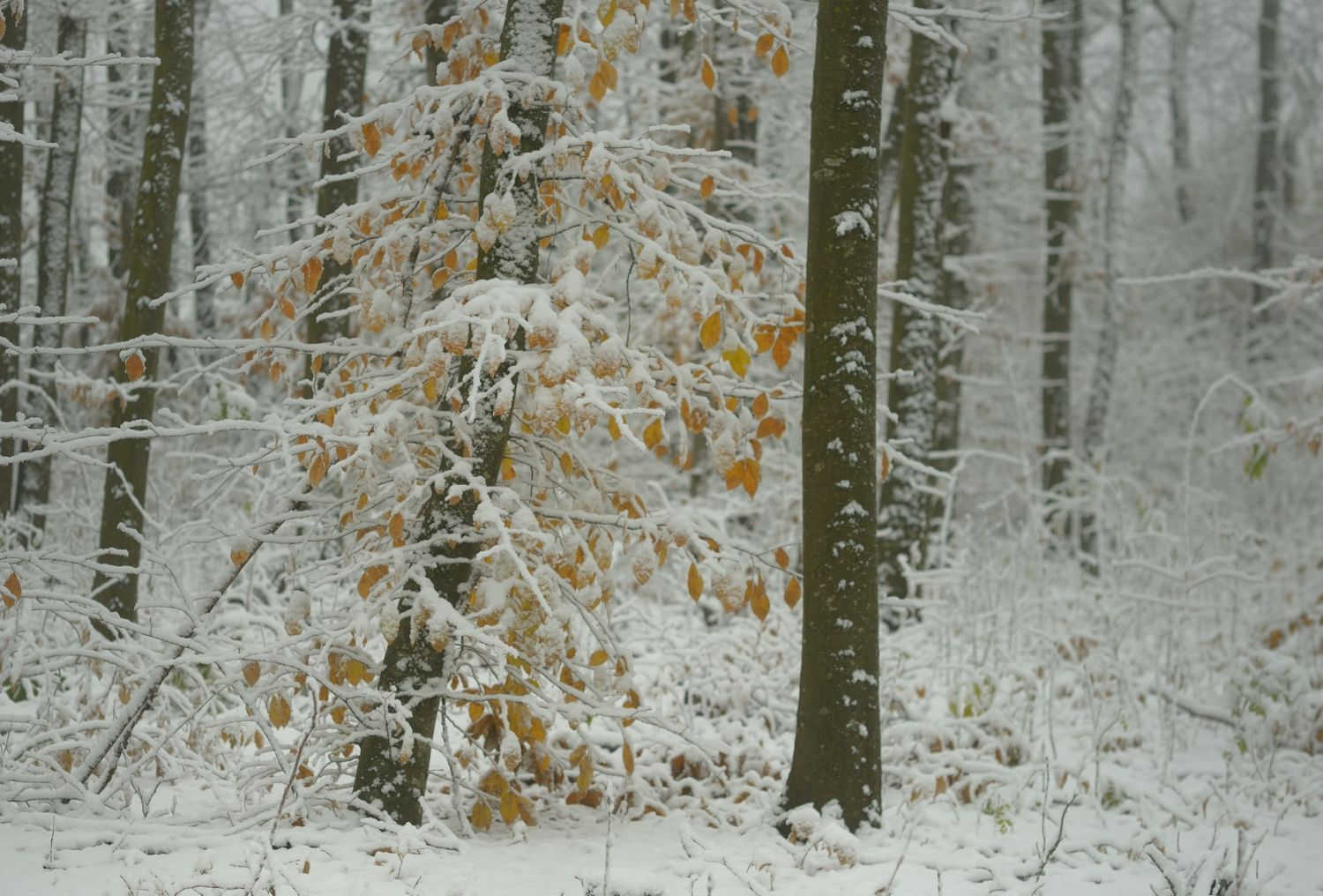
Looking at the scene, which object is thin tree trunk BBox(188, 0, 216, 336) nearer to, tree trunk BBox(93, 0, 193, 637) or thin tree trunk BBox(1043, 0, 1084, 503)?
tree trunk BBox(93, 0, 193, 637)

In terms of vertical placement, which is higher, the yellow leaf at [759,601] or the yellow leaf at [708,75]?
the yellow leaf at [708,75]

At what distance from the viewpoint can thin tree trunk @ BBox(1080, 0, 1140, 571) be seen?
1399 cm

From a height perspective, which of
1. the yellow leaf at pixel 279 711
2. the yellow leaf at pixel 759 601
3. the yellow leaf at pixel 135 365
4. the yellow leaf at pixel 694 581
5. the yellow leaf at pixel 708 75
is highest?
the yellow leaf at pixel 708 75

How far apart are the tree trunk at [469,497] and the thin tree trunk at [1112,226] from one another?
11.0 meters

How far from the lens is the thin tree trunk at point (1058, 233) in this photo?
1420 cm

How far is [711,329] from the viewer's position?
13.8ft

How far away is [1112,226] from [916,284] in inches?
279

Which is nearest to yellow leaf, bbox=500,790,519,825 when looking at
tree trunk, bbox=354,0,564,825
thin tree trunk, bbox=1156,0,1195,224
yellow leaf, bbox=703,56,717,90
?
tree trunk, bbox=354,0,564,825

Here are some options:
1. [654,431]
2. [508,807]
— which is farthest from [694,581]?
[508,807]

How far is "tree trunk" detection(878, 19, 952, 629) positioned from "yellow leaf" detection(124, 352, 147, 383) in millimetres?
5817

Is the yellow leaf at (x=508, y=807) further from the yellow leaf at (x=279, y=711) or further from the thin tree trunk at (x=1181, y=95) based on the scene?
the thin tree trunk at (x=1181, y=95)

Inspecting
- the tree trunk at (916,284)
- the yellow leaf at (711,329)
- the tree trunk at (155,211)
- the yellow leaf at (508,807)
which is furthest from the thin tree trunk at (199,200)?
the yellow leaf at (711,329)

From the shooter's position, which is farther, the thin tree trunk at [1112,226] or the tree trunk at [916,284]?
the thin tree trunk at [1112,226]

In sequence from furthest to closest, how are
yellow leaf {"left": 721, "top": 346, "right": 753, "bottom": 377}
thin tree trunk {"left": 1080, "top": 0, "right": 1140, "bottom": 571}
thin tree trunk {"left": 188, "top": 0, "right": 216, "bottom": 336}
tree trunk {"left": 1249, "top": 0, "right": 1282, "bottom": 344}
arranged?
tree trunk {"left": 1249, "top": 0, "right": 1282, "bottom": 344} < thin tree trunk {"left": 1080, "top": 0, "right": 1140, "bottom": 571} < thin tree trunk {"left": 188, "top": 0, "right": 216, "bottom": 336} < yellow leaf {"left": 721, "top": 346, "right": 753, "bottom": 377}
